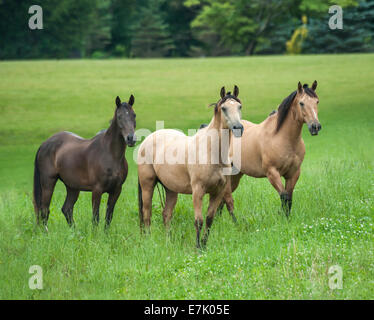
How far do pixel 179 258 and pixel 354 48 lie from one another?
35.6m

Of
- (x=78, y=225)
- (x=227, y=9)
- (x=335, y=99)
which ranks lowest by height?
(x=78, y=225)

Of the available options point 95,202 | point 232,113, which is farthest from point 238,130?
point 95,202

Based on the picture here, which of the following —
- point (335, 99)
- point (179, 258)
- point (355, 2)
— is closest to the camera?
point (179, 258)

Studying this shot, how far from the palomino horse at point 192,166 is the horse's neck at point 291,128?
59.8 inches

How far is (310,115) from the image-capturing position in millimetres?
7719

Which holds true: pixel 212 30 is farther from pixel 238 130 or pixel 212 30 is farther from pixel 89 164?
pixel 238 130

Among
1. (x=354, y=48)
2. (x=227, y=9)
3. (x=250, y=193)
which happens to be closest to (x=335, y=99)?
(x=250, y=193)

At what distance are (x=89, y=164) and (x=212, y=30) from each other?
3503 cm

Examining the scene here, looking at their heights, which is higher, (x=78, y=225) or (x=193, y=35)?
(x=193, y=35)

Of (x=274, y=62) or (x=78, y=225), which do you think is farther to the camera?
(x=274, y=62)

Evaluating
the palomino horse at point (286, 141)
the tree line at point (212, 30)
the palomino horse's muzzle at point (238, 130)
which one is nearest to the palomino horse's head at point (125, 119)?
the palomino horse's muzzle at point (238, 130)

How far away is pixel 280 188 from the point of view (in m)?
8.23

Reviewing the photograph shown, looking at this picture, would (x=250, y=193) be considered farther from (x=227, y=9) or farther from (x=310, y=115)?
(x=227, y=9)

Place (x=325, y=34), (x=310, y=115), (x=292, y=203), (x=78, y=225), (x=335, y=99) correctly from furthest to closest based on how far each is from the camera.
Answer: (x=325, y=34) → (x=335, y=99) → (x=292, y=203) → (x=78, y=225) → (x=310, y=115)
